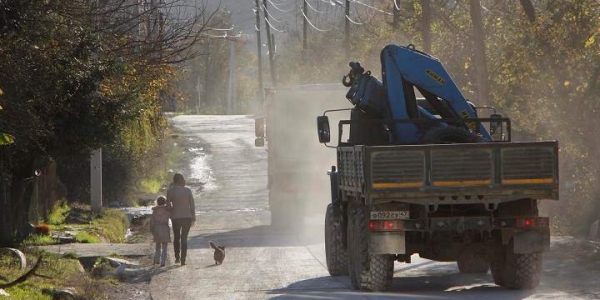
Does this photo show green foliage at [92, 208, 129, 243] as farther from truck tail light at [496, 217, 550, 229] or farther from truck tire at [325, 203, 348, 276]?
truck tail light at [496, 217, 550, 229]

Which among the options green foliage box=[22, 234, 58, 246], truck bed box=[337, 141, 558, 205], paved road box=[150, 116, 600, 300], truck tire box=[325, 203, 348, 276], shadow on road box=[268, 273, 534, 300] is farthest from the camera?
green foliage box=[22, 234, 58, 246]

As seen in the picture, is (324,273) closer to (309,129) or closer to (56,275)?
(56,275)

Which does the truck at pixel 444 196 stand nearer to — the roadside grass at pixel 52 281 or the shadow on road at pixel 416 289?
the shadow on road at pixel 416 289

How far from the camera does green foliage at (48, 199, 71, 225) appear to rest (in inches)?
1080

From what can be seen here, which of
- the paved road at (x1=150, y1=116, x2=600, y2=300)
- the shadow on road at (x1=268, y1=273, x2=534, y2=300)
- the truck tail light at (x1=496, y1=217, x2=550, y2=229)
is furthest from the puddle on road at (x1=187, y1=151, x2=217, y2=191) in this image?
the truck tail light at (x1=496, y1=217, x2=550, y2=229)

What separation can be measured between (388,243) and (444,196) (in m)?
0.94

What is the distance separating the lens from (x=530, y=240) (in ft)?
49.9

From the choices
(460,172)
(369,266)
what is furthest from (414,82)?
(369,266)

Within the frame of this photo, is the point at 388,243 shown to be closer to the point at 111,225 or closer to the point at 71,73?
the point at 71,73

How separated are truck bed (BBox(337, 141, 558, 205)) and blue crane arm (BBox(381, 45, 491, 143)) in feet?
7.15

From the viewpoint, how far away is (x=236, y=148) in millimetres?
60219

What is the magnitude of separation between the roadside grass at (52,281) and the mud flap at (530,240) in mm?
5594

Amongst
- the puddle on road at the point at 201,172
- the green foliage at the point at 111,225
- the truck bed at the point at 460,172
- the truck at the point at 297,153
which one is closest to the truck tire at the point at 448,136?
the truck bed at the point at 460,172

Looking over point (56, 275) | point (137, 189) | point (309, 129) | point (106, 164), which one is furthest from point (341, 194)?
point (137, 189)
